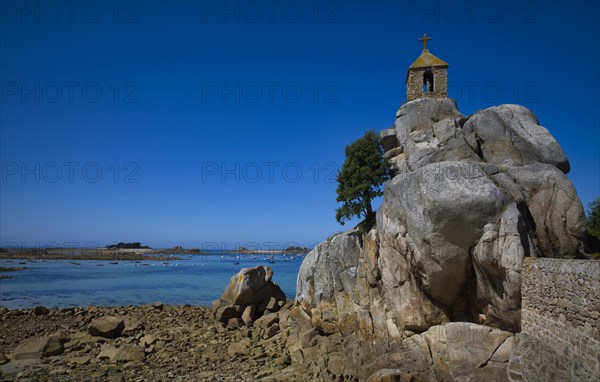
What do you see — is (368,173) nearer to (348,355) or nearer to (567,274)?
(348,355)

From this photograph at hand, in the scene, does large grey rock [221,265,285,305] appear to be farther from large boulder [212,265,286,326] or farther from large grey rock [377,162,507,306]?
large grey rock [377,162,507,306]

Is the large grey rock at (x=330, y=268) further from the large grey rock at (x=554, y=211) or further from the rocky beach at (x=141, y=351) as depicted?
the large grey rock at (x=554, y=211)

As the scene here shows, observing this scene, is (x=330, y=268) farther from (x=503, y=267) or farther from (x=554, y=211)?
(x=554, y=211)

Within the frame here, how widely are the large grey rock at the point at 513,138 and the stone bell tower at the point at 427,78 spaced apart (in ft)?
13.4

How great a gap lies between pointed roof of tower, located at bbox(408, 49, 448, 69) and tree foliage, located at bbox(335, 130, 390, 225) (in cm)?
658

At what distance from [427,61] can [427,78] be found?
1.22m

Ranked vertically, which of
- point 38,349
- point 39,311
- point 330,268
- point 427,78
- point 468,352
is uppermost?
point 427,78

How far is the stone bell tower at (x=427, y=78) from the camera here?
981 inches

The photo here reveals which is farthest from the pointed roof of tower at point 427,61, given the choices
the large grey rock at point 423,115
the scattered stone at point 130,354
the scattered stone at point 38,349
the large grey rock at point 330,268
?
the scattered stone at point 38,349

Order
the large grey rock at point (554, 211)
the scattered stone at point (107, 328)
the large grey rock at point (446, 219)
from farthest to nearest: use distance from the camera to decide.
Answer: the scattered stone at point (107, 328) < the large grey rock at point (554, 211) < the large grey rock at point (446, 219)

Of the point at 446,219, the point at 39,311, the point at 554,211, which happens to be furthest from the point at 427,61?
the point at 39,311

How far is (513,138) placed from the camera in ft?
65.6

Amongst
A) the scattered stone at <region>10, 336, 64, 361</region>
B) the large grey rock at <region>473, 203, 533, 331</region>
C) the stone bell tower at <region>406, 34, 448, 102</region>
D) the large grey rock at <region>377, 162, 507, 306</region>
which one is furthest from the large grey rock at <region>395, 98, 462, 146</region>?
the scattered stone at <region>10, 336, 64, 361</region>

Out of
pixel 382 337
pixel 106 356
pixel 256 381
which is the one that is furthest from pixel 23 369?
pixel 382 337
